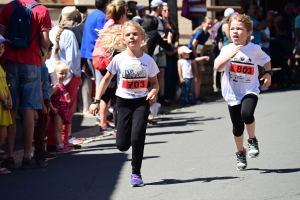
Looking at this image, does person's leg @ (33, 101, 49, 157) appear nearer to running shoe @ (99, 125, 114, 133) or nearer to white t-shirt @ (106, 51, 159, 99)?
white t-shirt @ (106, 51, 159, 99)

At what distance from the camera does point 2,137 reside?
9.39 metres

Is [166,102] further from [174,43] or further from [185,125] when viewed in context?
[185,125]

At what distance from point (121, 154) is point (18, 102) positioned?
173 cm

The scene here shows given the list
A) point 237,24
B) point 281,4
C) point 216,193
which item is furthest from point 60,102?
point 281,4

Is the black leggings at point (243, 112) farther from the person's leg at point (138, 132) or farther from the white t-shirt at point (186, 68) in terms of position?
the white t-shirt at point (186, 68)

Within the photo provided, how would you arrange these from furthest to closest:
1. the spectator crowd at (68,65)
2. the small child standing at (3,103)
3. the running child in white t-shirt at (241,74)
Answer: the spectator crowd at (68,65), the small child standing at (3,103), the running child in white t-shirt at (241,74)

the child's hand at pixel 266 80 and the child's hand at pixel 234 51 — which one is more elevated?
the child's hand at pixel 234 51

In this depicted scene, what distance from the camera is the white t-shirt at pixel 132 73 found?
8586mm

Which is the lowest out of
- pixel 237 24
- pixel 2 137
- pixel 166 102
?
pixel 166 102

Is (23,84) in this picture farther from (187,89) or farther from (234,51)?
(187,89)

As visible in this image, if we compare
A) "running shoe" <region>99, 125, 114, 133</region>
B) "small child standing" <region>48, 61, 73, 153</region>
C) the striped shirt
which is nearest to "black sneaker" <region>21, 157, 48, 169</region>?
"small child standing" <region>48, 61, 73, 153</region>

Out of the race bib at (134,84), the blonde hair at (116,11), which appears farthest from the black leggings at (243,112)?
the blonde hair at (116,11)

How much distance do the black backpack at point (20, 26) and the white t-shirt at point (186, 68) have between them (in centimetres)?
830

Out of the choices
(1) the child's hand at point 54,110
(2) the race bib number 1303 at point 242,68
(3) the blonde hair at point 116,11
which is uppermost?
(3) the blonde hair at point 116,11
